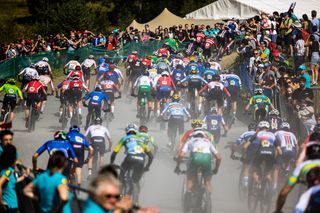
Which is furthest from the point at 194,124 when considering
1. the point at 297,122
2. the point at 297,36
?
the point at 297,36

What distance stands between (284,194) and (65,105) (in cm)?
1688

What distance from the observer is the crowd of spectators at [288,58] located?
74.6 feet

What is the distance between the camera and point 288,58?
1332 inches

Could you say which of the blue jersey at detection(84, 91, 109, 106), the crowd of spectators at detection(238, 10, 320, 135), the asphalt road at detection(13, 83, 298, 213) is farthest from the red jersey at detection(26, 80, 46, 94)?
the crowd of spectators at detection(238, 10, 320, 135)

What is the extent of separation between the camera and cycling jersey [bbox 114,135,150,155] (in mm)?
16484

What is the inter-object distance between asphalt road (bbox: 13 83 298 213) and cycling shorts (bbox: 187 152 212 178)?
128 cm

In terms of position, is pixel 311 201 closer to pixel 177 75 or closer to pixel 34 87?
pixel 34 87

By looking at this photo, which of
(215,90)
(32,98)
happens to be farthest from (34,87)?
(215,90)

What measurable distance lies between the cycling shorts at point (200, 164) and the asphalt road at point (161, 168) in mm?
1277

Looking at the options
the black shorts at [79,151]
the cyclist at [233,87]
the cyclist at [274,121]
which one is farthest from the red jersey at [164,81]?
the black shorts at [79,151]

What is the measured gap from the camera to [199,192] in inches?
637

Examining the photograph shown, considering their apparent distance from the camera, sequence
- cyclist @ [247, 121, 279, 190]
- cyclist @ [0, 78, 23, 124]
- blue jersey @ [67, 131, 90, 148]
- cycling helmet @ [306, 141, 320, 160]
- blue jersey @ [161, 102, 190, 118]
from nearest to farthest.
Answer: cycling helmet @ [306, 141, 320, 160]
cyclist @ [247, 121, 279, 190]
blue jersey @ [67, 131, 90, 148]
blue jersey @ [161, 102, 190, 118]
cyclist @ [0, 78, 23, 124]

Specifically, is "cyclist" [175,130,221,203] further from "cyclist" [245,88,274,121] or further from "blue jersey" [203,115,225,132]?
"cyclist" [245,88,274,121]

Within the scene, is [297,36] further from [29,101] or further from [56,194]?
[56,194]
